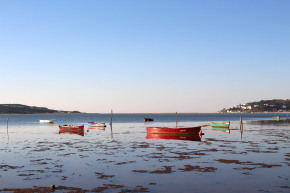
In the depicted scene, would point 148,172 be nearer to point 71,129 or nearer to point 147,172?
point 147,172

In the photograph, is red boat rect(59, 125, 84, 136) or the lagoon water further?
red boat rect(59, 125, 84, 136)

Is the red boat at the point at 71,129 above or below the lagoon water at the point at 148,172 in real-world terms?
below

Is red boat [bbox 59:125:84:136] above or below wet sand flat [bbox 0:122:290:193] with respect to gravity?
below

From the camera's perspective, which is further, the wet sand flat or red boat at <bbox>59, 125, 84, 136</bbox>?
red boat at <bbox>59, 125, 84, 136</bbox>

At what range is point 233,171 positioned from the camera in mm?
20703

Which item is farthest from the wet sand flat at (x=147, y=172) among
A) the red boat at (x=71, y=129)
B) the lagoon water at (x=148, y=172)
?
the red boat at (x=71, y=129)

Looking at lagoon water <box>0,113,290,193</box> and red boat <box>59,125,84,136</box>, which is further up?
lagoon water <box>0,113,290,193</box>

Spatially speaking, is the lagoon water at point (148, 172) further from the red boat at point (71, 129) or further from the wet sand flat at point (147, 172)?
the red boat at point (71, 129)

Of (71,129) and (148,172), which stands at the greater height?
(148,172)

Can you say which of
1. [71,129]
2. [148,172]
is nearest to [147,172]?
[148,172]

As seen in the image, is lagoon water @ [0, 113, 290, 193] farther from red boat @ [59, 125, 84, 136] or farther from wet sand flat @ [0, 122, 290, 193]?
red boat @ [59, 125, 84, 136]

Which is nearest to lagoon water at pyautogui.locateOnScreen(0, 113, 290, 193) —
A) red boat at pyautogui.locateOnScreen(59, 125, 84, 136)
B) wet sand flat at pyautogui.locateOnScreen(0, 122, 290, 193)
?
wet sand flat at pyautogui.locateOnScreen(0, 122, 290, 193)

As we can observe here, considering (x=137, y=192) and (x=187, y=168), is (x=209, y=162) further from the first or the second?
(x=137, y=192)

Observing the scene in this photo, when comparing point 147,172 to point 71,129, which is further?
point 71,129
